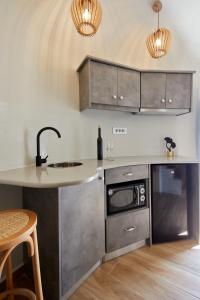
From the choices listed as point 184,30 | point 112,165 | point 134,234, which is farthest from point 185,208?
point 184,30

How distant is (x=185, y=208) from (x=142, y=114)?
4.35ft

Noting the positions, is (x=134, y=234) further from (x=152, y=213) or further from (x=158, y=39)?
(x=158, y=39)

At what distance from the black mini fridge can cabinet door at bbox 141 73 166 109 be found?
0.79m

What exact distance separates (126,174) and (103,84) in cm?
98

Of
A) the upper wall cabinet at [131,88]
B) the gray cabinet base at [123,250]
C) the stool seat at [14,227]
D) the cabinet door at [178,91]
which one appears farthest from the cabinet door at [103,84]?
the gray cabinet base at [123,250]

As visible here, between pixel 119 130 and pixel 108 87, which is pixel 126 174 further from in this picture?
pixel 108 87

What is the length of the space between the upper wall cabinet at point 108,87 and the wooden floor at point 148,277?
1.58 meters

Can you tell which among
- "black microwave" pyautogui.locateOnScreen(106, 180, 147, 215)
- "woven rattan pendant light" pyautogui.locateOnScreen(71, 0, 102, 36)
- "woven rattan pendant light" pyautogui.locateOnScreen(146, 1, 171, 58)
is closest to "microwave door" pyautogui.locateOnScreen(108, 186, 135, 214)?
"black microwave" pyautogui.locateOnScreen(106, 180, 147, 215)

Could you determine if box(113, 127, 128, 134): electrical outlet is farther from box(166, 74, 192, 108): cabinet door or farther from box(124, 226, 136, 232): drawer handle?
box(124, 226, 136, 232): drawer handle

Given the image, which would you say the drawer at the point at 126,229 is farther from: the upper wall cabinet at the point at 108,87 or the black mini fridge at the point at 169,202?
the upper wall cabinet at the point at 108,87

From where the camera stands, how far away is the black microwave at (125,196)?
1852 mm

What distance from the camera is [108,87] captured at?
6.85 ft

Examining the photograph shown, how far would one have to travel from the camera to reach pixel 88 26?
1.54 m

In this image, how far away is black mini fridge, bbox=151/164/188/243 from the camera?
2117mm
